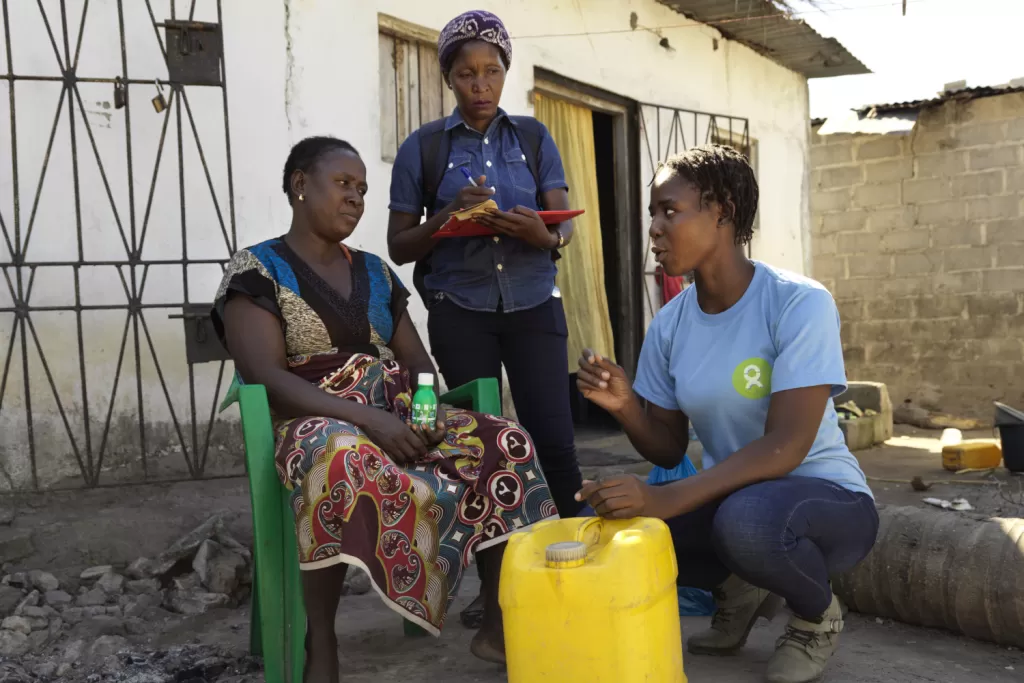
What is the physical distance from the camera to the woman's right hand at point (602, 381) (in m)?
2.34

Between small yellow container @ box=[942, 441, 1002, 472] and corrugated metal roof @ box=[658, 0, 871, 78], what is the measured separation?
3.81 m

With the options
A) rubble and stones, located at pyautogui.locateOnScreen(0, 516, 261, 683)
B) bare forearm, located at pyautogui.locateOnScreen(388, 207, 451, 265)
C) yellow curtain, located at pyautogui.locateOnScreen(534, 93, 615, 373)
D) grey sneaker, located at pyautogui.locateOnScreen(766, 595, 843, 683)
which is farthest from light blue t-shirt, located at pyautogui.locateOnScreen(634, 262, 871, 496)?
yellow curtain, located at pyautogui.locateOnScreen(534, 93, 615, 373)

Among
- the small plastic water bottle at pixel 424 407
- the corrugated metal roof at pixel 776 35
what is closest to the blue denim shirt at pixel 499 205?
the small plastic water bottle at pixel 424 407

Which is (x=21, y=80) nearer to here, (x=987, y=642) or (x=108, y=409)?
(x=108, y=409)

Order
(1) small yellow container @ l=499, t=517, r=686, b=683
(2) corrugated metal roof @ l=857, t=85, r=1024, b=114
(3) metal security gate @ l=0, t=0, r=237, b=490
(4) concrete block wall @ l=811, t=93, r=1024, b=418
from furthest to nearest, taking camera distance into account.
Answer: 1. (4) concrete block wall @ l=811, t=93, r=1024, b=418
2. (2) corrugated metal roof @ l=857, t=85, r=1024, b=114
3. (3) metal security gate @ l=0, t=0, r=237, b=490
4. (1) small yellow container @ l=499, t=517, r=686, b=683

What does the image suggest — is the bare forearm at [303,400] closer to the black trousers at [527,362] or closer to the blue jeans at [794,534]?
the black trousers at [527,362]

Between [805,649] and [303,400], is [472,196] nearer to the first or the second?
[303,400]

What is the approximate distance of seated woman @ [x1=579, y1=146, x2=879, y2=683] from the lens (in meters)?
2.18

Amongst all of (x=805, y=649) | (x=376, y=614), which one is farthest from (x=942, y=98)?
(x=805, y=649)

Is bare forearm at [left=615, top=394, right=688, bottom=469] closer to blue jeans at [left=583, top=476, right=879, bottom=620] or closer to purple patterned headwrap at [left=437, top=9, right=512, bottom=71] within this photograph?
blue jeans at [left=583, top=476, right=879, bottom=620]

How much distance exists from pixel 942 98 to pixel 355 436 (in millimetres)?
9561

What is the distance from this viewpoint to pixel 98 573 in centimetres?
348

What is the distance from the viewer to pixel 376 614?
318 centimetres

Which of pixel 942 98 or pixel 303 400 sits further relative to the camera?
pixel 942 98
